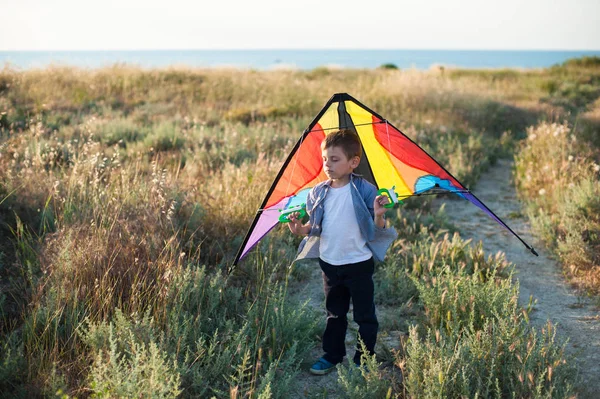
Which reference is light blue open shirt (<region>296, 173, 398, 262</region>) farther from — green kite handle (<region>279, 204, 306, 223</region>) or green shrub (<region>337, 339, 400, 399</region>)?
green shrub (<region>337, 339, 400, 399</region>)

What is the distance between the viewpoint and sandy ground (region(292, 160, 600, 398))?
351 centimetres

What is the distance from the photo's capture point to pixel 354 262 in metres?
3.44

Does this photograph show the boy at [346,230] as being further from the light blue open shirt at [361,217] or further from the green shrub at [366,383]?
the green shrub at [366,383]

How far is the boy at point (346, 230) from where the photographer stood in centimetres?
338

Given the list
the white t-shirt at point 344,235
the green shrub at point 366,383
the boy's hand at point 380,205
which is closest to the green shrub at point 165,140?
the white t-shirt at point 344,235

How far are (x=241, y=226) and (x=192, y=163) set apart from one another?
2.38m

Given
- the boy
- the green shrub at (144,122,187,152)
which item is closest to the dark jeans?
the boy

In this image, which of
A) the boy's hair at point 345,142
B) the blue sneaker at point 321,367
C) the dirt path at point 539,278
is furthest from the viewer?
the dirt path at point 539,278

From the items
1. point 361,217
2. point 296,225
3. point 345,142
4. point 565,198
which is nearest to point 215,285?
point 296,225

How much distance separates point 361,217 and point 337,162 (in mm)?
382

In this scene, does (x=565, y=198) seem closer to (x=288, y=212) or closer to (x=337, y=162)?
(x=337, y=162)

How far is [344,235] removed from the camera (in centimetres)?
345

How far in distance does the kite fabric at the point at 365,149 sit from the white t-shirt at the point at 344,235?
627 mm

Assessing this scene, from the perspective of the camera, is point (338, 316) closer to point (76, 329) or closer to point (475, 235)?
point (76, 329)
